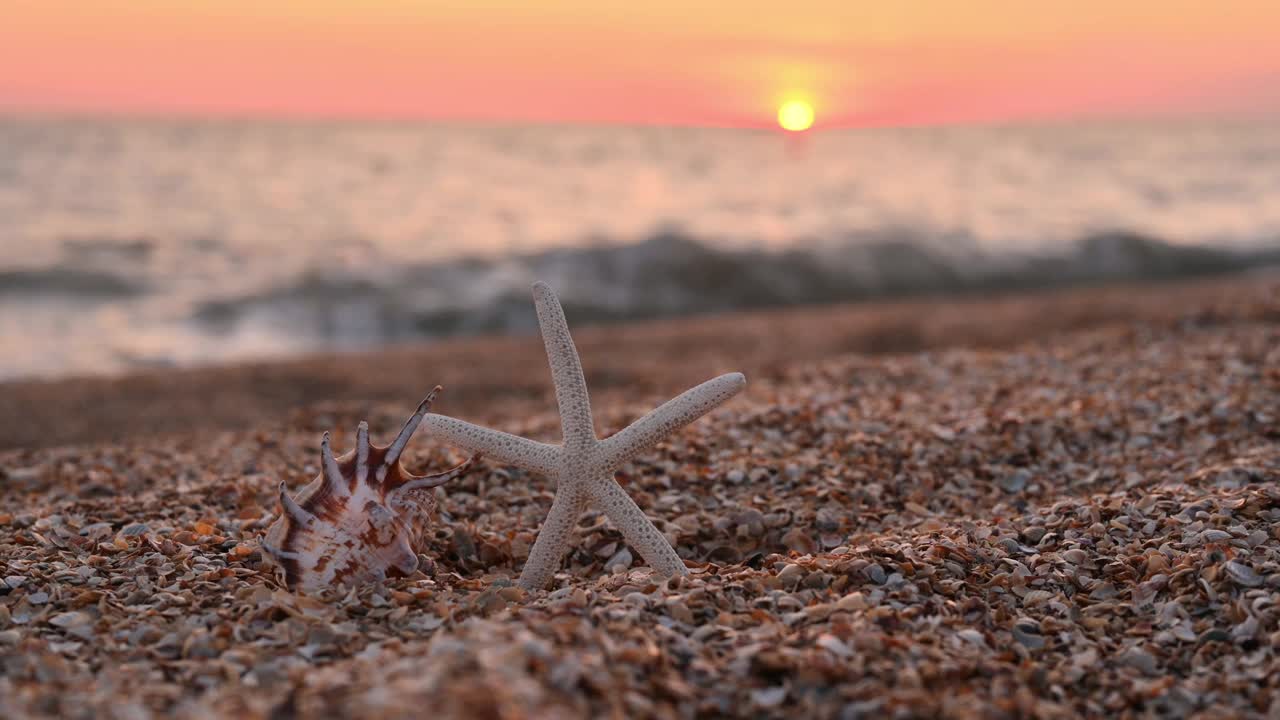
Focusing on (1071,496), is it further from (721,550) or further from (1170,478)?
(721,550)

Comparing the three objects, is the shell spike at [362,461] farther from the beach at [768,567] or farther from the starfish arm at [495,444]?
the beach at [768,567]

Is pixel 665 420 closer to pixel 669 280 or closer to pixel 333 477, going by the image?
pixel 333 477

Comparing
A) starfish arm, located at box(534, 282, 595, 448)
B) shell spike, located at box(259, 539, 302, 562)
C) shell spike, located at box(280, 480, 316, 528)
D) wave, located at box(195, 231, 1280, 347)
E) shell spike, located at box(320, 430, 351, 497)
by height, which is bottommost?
shell spike, located at box(259, 539, 302, 562)

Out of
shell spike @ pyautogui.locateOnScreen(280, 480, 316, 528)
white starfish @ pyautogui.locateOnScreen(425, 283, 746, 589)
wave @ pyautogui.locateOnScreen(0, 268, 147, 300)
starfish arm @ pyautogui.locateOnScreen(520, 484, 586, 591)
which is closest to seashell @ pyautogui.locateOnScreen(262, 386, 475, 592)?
shell spike @ pyautogui.locateOnScreen(280, 480, 316, 528)

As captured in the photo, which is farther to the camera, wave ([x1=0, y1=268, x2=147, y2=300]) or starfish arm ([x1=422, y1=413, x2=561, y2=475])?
wave ([x1=0, y1=268, x2=147, y2=300])

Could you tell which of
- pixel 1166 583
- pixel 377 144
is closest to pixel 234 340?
pixel 1166 583

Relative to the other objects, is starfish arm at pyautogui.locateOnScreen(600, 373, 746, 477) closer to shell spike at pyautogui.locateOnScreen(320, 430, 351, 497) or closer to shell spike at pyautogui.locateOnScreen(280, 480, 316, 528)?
shell spike at pyautogui.locateOnScreen(320, 430, 351, 497)
